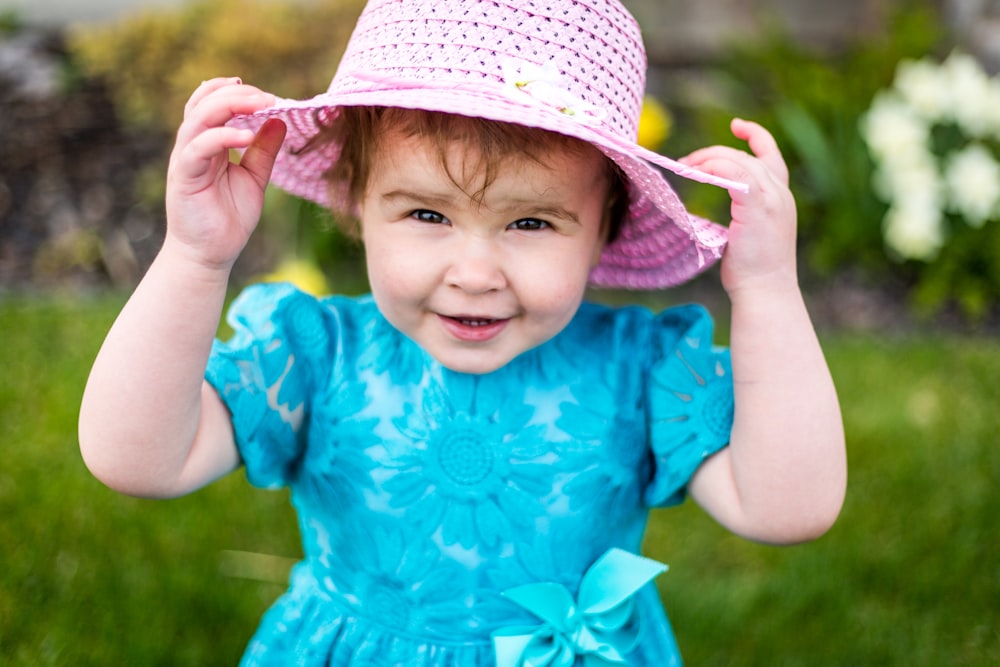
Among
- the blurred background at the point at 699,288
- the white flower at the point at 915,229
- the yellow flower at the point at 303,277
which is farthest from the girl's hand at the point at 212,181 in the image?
the white flower at the point at 915,229

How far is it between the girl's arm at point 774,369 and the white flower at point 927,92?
10.6ft

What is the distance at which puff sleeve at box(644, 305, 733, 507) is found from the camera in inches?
66.9

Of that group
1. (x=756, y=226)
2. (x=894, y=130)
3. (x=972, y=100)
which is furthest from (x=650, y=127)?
(x=756, y=226)

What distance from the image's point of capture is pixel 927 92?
4.47m

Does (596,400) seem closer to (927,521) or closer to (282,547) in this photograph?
(282,547)

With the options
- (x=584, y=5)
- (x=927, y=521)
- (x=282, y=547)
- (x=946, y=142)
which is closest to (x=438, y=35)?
(x=584, y=5)

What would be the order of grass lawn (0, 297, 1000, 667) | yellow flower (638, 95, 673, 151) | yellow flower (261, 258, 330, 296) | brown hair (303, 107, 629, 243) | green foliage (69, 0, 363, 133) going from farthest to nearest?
green foliage (69, 0, 363, 133) < yellow flower (638, 95, 673, 151) < yellow flower (261, 258, 330, 296) < grass lawn (0, 297, 1000, 667) < brown hair (303, 107, 629, 243)

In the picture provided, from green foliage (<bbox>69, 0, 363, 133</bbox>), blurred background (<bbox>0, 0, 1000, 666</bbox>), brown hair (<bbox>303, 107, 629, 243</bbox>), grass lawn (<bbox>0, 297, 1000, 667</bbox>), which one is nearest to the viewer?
brown hair (<bbox>303, 107, 629, 243</bbox>)

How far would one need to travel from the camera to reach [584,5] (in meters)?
1.58

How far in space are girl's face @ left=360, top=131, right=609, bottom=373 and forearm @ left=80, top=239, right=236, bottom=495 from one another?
263 millimetres

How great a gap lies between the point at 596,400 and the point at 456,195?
45 centimetres

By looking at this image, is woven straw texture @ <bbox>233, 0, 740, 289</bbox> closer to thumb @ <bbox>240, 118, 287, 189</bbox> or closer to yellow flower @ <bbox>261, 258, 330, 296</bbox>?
thumb @ <bbox>240, 118, 287, 189</bbox>

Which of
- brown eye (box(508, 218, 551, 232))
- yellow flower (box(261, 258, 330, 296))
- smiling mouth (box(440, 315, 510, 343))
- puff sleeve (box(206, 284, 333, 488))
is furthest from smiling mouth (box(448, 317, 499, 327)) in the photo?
yellow flower (box(261, 258, 330, 296))

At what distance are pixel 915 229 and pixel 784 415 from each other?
3.07m
